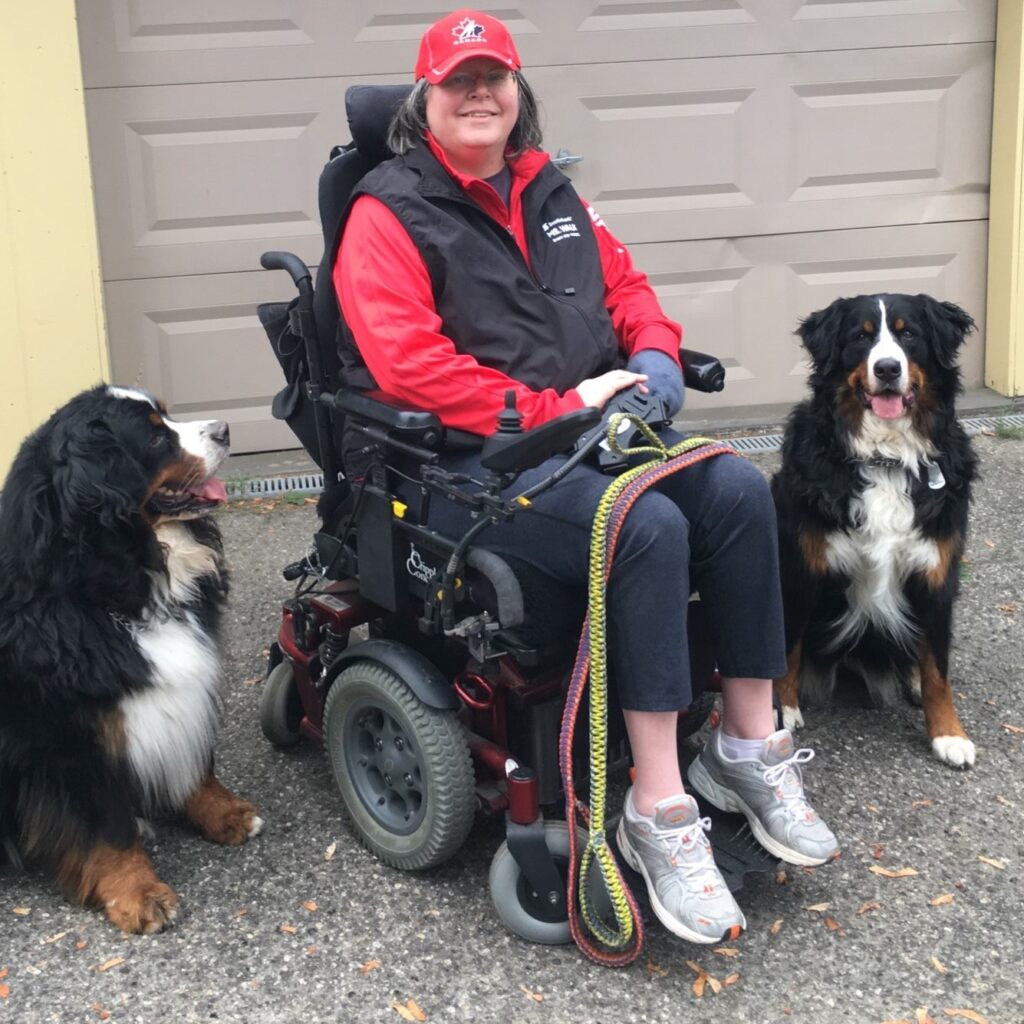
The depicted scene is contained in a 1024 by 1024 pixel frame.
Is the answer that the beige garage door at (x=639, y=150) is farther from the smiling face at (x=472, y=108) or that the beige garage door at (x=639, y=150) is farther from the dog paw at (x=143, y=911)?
the dog paw at (x=143, y=911)

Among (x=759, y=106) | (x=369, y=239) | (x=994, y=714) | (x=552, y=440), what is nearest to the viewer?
(x=552, y=440)

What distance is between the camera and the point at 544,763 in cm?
228

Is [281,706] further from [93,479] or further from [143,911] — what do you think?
[93,479]

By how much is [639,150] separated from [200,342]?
72.9 inches

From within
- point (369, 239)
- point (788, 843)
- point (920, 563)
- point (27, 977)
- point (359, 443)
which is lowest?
point (27, 977)

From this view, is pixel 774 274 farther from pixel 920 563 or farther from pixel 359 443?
pixel 359 443

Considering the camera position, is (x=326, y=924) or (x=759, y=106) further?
(x=759, y=106)

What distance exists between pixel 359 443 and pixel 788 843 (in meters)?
1.11

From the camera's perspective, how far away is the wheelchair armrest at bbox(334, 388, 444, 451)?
2.21 meters

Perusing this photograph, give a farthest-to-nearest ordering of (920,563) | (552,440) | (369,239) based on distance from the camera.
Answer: (920,563)
(369,239)
(552,440)

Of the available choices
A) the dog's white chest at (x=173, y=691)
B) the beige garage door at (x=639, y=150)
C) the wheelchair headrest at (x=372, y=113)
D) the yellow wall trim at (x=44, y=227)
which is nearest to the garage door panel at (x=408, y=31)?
the beige garage door at (x=639, y=150)

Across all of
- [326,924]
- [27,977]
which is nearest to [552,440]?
[326,924]

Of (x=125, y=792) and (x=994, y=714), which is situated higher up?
(x=125, y=792)

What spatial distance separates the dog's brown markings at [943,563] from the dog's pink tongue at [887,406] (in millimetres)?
312
